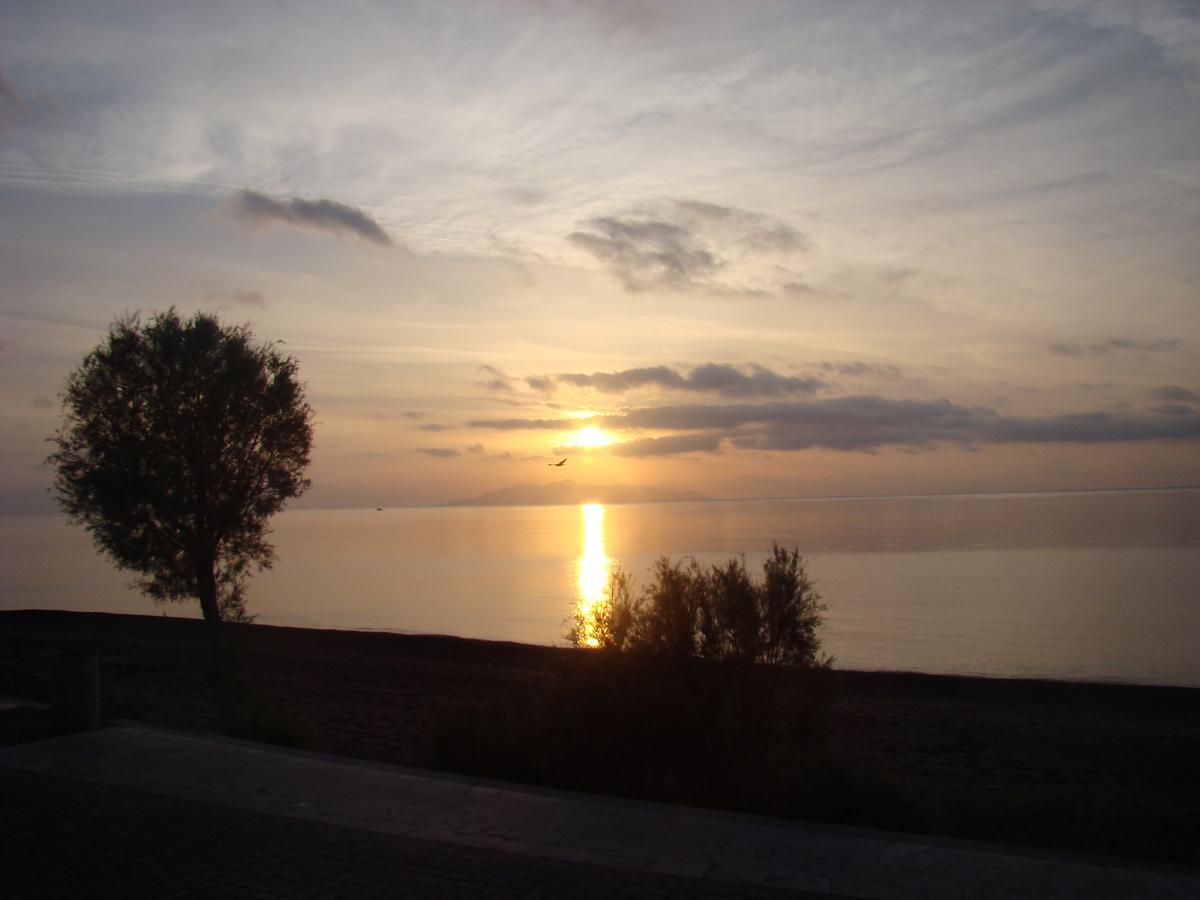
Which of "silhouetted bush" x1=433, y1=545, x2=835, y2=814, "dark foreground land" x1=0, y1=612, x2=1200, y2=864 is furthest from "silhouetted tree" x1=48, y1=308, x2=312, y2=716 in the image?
"silhouetted bush" x1=433, y1=545, x2=835, y2=814

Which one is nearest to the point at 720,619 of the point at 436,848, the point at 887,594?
the point at 436,848

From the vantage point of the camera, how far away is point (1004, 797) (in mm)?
11727

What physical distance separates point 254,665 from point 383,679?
157 inches

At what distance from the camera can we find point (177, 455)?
14.2 metres

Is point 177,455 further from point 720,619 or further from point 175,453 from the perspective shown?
point 720,619

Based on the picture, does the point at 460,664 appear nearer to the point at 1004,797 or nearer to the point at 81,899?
the point at 1004,797

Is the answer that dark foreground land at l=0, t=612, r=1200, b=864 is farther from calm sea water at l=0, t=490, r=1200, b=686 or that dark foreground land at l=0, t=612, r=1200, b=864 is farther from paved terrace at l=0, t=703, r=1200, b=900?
calm sea water at l=0, t=490, r=1200, b=686

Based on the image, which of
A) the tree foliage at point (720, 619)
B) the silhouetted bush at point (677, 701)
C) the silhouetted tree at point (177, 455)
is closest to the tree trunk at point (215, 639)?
the silhouetted tree at point (177, 455)

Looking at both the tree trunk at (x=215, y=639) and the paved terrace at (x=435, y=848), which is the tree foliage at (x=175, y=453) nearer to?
the tree trunk at (x=215, y=639)

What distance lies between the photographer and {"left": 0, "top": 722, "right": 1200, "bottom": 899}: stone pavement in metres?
5.48

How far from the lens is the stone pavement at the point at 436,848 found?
5.48 metres

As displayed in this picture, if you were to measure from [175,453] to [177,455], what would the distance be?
0.04 meters

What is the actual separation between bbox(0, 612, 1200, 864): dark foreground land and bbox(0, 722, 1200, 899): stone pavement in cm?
153

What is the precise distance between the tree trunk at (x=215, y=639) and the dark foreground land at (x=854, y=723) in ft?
1.39
